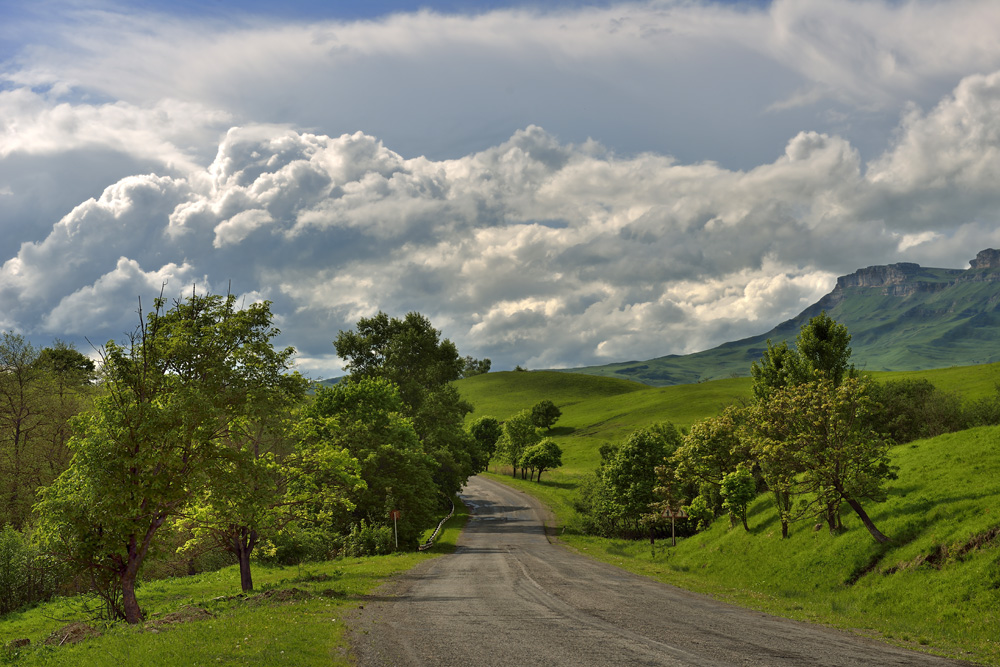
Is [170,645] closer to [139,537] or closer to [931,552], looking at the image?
[139,537]

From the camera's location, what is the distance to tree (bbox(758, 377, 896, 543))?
2969 cm

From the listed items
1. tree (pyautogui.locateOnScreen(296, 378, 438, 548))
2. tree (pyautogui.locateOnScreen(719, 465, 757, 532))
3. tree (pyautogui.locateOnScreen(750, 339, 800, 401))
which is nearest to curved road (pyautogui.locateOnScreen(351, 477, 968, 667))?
tree (pyautogui.locateOnScreen(719, 465, 757, 532))

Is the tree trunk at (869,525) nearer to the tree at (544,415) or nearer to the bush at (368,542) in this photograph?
the bush at (368,542)

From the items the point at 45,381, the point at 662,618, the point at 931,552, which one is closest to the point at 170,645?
the point at 662,618

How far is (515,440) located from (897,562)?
95.2 m

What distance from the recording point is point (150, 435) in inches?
893

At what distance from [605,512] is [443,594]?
35566 millimetres

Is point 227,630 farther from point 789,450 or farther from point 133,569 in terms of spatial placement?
point 789,450

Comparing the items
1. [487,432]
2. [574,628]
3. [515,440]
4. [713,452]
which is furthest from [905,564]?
[487,432]

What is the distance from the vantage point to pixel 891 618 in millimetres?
23656

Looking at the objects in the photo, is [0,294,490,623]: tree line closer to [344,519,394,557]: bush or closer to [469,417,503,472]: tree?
[344,519,394,557]: bush

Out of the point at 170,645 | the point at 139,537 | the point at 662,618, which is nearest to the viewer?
the point at 170,645

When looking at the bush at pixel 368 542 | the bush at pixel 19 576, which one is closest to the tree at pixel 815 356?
the bush at pixel 368 542

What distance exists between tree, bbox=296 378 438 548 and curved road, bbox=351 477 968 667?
17.2 m
